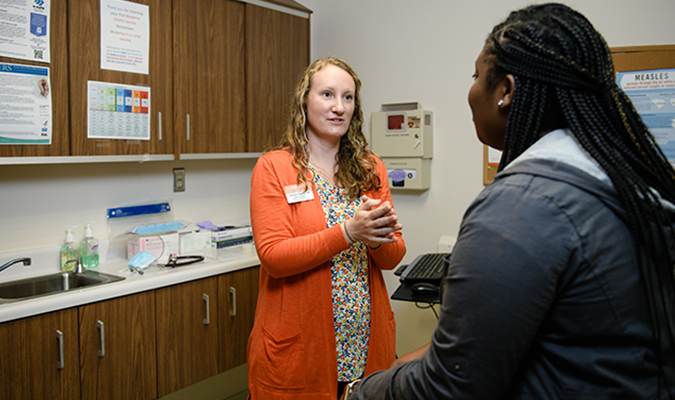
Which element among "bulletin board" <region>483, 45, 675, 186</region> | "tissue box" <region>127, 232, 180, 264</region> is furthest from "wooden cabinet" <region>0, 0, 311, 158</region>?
"bulletin board" <region>483, 45, 675, 186</region>

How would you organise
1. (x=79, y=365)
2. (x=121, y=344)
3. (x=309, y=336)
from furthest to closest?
(x=121, y=344) < (x=79, y=365) < (x=309, y=336)

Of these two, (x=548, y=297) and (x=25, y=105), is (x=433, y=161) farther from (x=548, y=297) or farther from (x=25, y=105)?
(x=548, y=297)

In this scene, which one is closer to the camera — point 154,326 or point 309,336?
point 309,336

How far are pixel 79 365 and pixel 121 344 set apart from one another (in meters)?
0.17

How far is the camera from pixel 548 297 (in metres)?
0.62

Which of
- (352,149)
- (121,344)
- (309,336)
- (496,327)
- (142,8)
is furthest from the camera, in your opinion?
(142,8)

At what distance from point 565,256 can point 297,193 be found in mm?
1012

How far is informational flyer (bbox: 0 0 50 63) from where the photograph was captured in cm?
188

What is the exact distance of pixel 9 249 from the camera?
7.21ft

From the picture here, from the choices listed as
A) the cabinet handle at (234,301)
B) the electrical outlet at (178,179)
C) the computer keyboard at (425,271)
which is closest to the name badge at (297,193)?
the computer keyboard at (425,271)


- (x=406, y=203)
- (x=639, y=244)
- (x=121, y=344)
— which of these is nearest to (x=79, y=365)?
(x=121, y=344)

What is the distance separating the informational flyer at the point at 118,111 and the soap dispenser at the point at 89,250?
49 centimetres

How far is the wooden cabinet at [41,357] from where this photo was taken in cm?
176

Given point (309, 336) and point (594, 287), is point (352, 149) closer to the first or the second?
point (309, 336)
